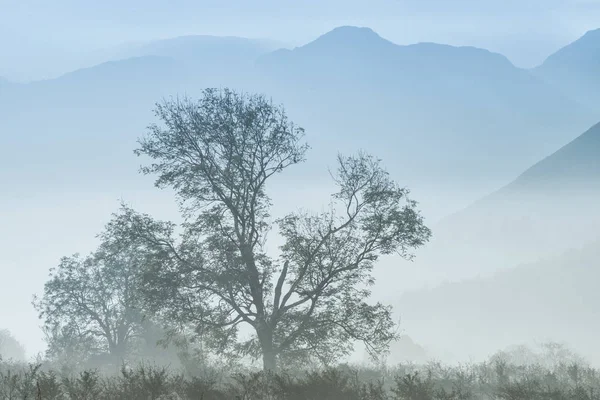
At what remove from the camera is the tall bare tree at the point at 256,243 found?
28391 millimetres

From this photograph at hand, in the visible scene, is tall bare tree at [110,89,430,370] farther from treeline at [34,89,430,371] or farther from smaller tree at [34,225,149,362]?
smaller tree at [34,225,149,362]

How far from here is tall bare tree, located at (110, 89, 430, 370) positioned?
28391 millimetres

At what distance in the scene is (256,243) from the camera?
29.9 meters

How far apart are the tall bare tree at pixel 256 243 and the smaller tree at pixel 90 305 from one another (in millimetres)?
22559

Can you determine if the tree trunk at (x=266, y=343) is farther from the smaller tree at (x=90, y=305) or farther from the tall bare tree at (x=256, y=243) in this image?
the smaller tree at (x=90, y=305)

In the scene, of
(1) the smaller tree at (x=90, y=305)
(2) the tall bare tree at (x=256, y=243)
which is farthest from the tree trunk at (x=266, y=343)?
(1) the smaller tree at (x=90, y=305)

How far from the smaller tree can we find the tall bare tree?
22.6 meters

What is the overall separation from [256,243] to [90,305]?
2732cm

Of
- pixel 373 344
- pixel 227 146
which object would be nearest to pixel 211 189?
pixel 227 146

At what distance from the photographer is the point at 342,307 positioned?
2889 cm

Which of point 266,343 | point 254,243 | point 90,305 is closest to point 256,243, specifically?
point 254,243

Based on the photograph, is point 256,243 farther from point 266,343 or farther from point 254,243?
point 266,343

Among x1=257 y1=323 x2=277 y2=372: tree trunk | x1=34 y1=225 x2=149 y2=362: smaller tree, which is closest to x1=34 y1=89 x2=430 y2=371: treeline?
x1=257 y1=323 x2=277 y2=372: tree trunk

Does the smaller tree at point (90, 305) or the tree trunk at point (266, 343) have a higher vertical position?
the smaller tree at point (90, 305)
